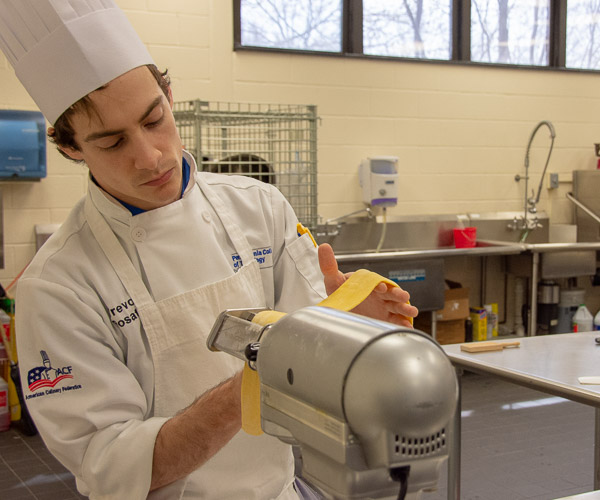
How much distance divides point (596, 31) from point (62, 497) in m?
5.24

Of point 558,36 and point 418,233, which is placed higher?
point 558,36

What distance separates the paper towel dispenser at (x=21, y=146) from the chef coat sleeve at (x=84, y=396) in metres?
2.87

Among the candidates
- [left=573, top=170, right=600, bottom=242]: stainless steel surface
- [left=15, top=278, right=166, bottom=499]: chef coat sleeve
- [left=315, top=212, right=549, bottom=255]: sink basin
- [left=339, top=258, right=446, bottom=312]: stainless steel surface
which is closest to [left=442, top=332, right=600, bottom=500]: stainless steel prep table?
[left=15, top=278, right=166, bottom=499]: chef coat sleeve

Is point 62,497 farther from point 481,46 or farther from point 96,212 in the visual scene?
point 481,46

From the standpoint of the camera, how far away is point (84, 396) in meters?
1.04

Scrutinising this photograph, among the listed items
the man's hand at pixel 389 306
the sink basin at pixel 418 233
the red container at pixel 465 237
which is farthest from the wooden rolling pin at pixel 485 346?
the red container at pixel 465 237

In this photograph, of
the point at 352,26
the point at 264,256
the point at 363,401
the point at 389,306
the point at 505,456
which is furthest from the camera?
the point at 352,26

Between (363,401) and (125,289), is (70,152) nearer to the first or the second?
(125,289)

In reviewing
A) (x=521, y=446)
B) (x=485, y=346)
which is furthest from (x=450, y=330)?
(x=485, y=346)

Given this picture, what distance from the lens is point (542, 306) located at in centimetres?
476

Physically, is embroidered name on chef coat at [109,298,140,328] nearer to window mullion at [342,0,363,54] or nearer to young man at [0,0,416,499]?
young man at [0,0,416,499]

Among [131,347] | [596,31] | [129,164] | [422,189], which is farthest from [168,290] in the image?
[596,31]

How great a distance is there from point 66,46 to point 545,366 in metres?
1.40

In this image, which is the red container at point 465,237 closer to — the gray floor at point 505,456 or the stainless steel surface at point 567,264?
the stainless steel surface at point 567,264
